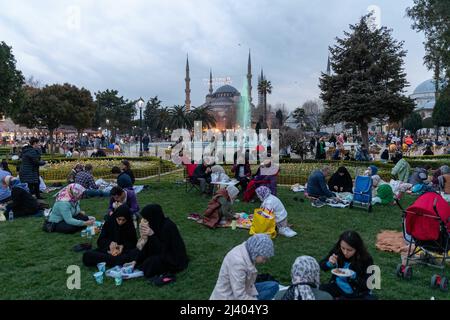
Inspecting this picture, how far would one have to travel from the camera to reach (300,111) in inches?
2618

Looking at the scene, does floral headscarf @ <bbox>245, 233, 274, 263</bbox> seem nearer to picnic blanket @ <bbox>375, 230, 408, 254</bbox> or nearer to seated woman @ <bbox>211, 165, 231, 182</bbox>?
picnic blanket @ <bbox>375, 230, 408, 254</bbox>

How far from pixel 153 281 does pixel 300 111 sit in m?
64.5

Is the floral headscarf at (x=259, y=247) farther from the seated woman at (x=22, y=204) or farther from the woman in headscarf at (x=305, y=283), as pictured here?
the seated woman at (x=22, y=204)

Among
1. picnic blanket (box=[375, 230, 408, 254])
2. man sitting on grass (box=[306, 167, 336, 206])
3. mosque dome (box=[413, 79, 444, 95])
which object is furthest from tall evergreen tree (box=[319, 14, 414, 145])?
mosque dome (box=[413, 79, 444, 95])

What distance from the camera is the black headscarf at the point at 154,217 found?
4973 millimetres

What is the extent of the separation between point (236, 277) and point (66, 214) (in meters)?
4.65

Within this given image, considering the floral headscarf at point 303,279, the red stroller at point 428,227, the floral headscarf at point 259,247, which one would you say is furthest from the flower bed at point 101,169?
the floral headscarf at point 303,279

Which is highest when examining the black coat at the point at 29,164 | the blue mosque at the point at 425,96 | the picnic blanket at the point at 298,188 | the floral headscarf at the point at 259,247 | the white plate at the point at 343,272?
the blue mosque at the point at 425,96

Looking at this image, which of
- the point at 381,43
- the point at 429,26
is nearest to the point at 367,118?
the point at 381,43

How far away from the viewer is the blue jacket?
947 cm

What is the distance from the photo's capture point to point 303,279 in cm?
317

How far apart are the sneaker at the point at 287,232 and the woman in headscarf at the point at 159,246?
2.31 meters

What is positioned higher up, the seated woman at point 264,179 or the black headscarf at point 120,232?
the seated woman at point 264,179

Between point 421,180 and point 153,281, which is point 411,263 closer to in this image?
point 153,281
